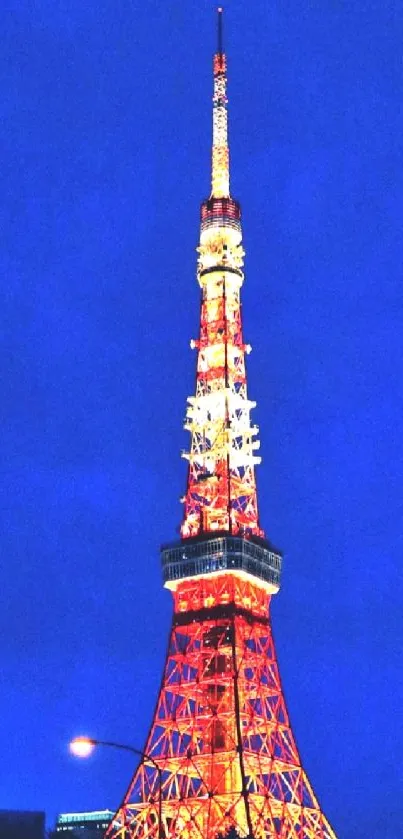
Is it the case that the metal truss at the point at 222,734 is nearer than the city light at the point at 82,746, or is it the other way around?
the city light at the point at 82,746

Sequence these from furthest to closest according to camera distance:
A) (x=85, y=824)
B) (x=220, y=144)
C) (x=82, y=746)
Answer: (x=85, y=824) → (x=220, y=144) → (x=82, y=746)

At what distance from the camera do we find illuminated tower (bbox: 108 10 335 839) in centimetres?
7606

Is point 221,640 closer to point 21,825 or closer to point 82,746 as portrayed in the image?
point 21,825

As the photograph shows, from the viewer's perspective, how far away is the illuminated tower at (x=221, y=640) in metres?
76.1

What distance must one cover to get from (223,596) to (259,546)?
4.31 m

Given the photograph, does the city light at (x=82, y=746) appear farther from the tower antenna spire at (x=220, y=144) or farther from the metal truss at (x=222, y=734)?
the tower antenna spire at (x=220, y=144)

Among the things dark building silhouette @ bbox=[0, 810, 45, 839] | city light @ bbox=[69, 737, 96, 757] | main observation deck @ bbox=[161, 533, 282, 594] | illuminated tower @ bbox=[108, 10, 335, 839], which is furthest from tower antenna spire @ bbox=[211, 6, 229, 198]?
city light @ bbox=[69, 737, 96, 757]

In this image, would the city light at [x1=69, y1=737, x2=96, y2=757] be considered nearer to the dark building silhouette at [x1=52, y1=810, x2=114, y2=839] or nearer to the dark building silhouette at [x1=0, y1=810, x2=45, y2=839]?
the dark building silhouette at [x1=0, y1=810, x2=45, y2=839]

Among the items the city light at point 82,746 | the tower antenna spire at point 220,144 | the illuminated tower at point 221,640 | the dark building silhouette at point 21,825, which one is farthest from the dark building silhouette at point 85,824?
the city light at point 82,746

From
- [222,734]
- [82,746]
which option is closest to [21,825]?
[222,734]

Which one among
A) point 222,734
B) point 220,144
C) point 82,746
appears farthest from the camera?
point 220,144

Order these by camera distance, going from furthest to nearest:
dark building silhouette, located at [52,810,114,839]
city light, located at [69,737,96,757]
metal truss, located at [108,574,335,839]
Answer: dark building silhouette, located at [52,810,114,839], metal truss, located at [108,574,335,839], city light, located at [69,737,96,757]

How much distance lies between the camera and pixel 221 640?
265 ft

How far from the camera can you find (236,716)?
250 feet
